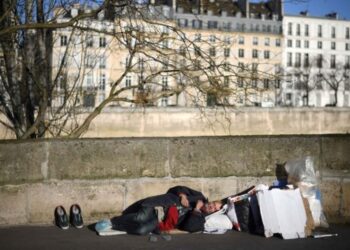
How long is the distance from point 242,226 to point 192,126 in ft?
88.5

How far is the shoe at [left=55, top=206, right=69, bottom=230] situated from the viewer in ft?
17.2

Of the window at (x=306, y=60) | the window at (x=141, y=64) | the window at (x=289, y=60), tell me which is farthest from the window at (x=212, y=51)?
the window at (x=306, y=60)

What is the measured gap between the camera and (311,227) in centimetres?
515

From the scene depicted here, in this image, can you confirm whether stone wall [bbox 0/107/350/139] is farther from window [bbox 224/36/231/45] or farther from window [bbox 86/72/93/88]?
window [bbox 224/36/231/45]

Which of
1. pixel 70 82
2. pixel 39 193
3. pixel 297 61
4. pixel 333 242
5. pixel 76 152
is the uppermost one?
pixel 297 61

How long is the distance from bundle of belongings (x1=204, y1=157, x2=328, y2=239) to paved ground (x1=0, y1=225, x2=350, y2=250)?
106mm

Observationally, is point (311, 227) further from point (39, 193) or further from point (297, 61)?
point (297, 61)

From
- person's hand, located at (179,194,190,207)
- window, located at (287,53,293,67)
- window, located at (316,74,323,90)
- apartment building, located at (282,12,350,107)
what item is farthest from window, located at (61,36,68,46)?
window, located at (287,53,293,67)

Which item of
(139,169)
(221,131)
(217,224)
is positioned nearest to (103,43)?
(139,169)

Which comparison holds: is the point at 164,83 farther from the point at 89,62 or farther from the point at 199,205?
the point at 199,205

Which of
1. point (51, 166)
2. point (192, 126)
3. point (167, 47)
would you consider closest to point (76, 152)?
point (51, 166)

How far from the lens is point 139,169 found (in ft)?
18.3

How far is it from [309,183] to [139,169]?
1.75 m

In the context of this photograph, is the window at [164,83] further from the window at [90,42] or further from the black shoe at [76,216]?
the black shoe at [76,216]
